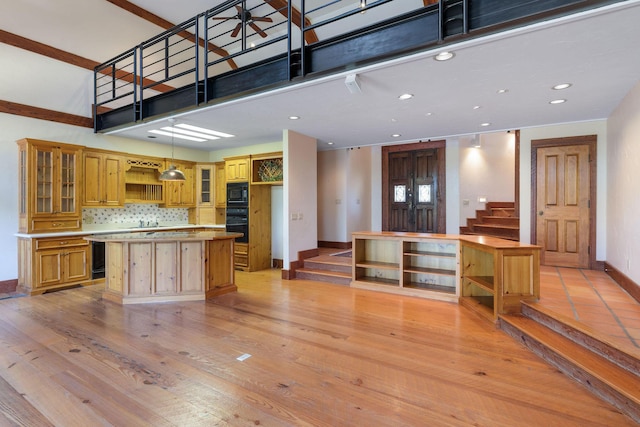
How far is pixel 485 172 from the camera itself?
8211 mm

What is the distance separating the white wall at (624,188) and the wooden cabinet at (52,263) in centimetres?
782

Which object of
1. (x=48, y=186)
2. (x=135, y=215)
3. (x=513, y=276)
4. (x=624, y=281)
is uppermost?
(x=48, y=186)

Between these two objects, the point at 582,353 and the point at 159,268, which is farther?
the point at 159,268

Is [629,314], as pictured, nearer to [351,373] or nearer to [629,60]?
[629,60]

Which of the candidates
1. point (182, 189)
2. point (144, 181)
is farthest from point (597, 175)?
point (144, 181)

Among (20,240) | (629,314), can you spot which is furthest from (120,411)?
(20,240)

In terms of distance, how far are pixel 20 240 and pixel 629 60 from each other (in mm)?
8170

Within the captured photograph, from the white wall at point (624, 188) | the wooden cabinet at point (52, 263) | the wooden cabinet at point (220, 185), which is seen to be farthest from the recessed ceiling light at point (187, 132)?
the white wall at point (624, 188)

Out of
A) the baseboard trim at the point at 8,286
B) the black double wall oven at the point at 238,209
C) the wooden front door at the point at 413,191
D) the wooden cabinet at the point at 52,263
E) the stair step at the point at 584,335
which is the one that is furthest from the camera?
the wooden front door at the point at 413,191

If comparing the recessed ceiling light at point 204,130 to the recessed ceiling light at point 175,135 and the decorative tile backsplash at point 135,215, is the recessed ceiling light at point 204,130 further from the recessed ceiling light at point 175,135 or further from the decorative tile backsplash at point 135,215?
the decorative tile backsplash at point 135,215

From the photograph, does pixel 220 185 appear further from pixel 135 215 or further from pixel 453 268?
pixel 453 268

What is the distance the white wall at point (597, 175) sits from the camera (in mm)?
5125

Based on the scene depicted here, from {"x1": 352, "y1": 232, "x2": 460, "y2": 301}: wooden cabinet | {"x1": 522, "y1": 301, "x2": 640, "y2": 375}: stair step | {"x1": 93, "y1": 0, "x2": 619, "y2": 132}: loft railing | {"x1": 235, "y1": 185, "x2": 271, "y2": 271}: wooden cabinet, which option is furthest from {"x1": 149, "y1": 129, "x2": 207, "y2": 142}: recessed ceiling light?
{"x1": 522, "y1": 301, "x2": 640, "y2": 375}: stair step

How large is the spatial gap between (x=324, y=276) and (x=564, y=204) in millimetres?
4224
